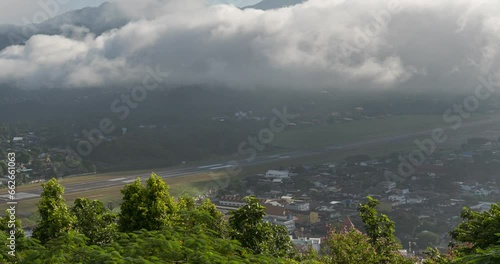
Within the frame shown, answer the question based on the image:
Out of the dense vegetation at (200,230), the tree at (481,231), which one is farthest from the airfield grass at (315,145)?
the tree at (481,231)

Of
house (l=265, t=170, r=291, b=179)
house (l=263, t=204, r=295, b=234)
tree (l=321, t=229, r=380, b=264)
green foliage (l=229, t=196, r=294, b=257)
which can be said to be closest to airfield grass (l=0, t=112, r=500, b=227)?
house (l=265, t=170, r=291, b=179)

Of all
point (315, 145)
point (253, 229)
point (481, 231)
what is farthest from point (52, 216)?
point (315, 145)

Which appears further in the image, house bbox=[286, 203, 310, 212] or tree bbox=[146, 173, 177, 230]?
house bbox=[286, 203, 310, 212]

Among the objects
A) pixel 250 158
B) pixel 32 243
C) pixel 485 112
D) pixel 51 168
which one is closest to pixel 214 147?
pixel 250 158

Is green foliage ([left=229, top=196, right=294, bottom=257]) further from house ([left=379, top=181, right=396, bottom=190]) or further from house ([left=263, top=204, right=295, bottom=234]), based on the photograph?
house ([left=379, top=181, right=396, bottom=190])

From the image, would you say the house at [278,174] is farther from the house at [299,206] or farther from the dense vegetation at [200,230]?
the dense vegetation at [200,230]
